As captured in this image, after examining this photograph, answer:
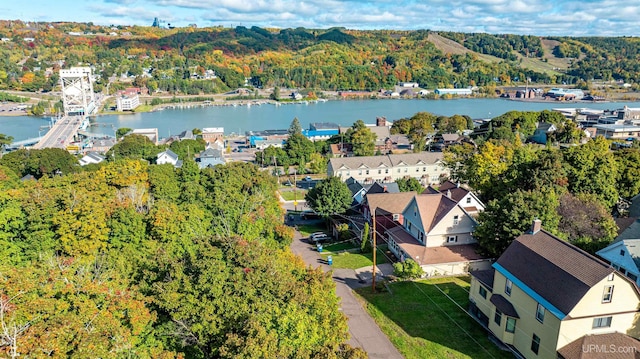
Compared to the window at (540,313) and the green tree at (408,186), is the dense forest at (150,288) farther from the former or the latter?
the green tree at (408,186)

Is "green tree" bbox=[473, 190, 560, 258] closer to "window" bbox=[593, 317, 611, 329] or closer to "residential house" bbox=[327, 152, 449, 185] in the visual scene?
"window" bbox=[593, 317, 611, 329]

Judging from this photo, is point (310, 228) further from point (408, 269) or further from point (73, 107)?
point (73, 107)

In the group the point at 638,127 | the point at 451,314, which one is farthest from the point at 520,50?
the point at 451,314

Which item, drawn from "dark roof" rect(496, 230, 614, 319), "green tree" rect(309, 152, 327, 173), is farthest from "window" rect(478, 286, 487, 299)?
"green tree" rect(309, 152, 327, 173)

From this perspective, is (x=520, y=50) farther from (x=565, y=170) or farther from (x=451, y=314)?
(x=451, y=314)

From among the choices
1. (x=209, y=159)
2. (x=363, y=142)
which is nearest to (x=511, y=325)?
(x=209, y=159)
